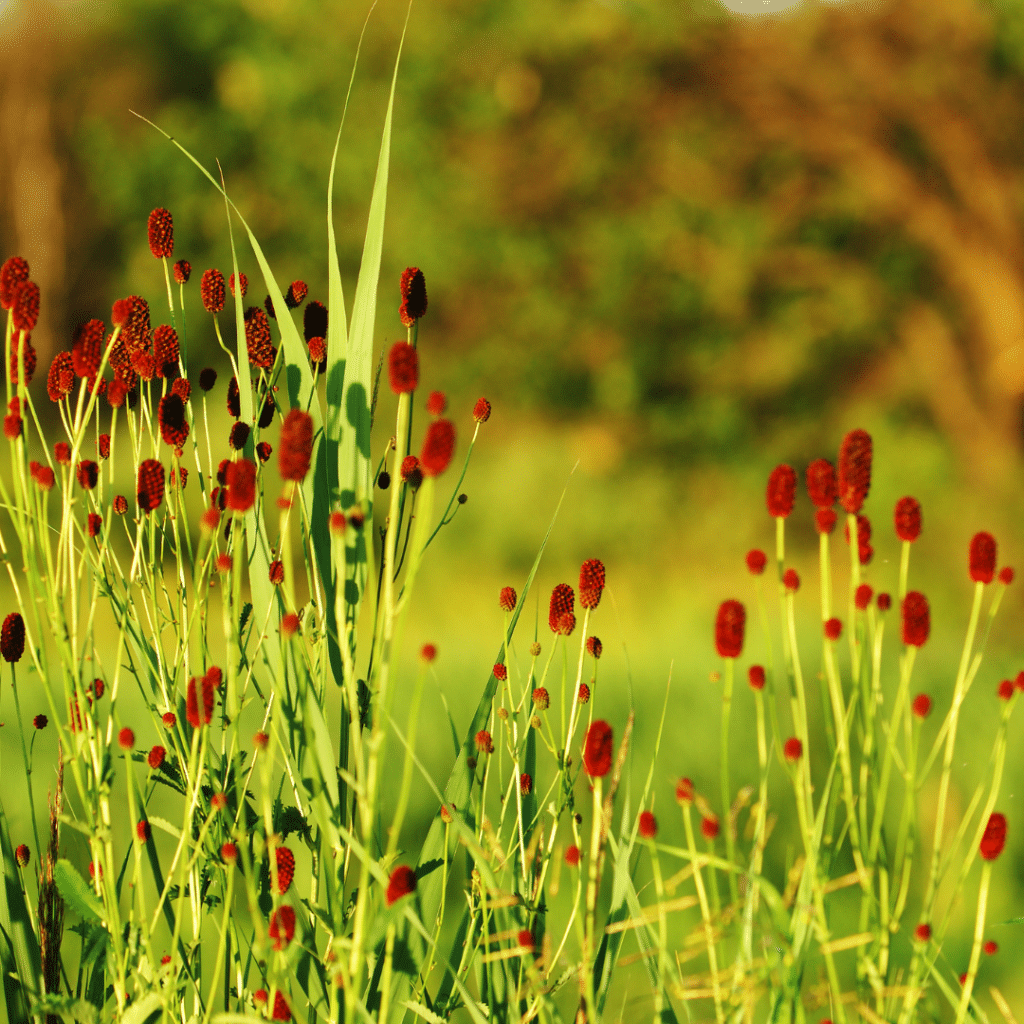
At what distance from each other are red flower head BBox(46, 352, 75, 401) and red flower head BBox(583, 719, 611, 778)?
586mm

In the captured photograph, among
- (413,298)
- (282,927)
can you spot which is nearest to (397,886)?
(282,927)

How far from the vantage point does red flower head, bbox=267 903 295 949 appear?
0.82 metres

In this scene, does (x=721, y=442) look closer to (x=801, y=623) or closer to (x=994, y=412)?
(x=994, y=412)

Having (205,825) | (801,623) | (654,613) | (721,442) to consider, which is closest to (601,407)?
(721,442)

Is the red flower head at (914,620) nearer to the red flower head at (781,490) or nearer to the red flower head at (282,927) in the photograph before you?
the red flower head at (781,490)

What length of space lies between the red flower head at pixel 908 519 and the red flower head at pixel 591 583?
275 millimetres

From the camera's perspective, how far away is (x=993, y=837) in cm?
89

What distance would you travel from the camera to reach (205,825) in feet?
2.99

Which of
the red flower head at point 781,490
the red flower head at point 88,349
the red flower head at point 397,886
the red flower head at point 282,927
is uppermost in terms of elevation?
the red flower head at point 88,349

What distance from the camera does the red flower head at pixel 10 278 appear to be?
0.94 m

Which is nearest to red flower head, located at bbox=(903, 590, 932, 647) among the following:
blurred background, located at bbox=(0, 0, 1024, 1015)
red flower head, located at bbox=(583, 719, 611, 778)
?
red flower head, located at bbox=(583, 719, 611, 778)

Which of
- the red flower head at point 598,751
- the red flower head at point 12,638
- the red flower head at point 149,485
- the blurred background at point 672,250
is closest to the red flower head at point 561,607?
the red flower head at point 598,751

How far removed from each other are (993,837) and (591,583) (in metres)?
0.41

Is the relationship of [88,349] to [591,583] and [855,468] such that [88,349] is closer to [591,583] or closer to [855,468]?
[591,583]
